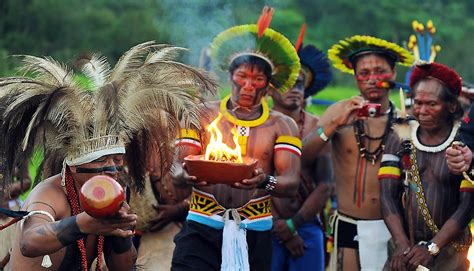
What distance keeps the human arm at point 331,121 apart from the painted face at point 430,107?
0.62m

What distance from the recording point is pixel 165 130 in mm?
5477

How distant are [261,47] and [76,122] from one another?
8.11 ft

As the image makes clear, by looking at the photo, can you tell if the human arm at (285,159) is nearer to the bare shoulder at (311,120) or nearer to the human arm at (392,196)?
the human arm at (392,196)

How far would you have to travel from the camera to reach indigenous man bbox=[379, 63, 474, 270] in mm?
6676

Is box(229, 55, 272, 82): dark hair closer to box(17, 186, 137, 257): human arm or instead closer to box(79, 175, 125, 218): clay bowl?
box(17, 186, 137, 257): human arm

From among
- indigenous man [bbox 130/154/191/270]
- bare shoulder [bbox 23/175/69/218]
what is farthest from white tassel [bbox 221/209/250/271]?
bare shoulder [bbox 23/175/69/218]

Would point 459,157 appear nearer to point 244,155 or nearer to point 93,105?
point 244,155

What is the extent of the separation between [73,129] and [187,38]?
367 centimetres

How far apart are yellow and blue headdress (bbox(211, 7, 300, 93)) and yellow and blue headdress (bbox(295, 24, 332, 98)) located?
1.37 meters

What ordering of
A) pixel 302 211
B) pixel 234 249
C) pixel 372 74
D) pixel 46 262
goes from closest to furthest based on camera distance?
pixel 46 262 < pixel 234 249 < pixel 372 74 < pixel 302 211

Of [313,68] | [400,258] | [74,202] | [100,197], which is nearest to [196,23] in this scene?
[313,68]

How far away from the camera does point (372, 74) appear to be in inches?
306

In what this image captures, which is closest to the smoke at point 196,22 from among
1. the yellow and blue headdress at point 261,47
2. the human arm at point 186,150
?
the yellow and blue headdress at point 261,47

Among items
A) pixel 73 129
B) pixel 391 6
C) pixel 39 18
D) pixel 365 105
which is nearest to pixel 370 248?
pixel 365 105
